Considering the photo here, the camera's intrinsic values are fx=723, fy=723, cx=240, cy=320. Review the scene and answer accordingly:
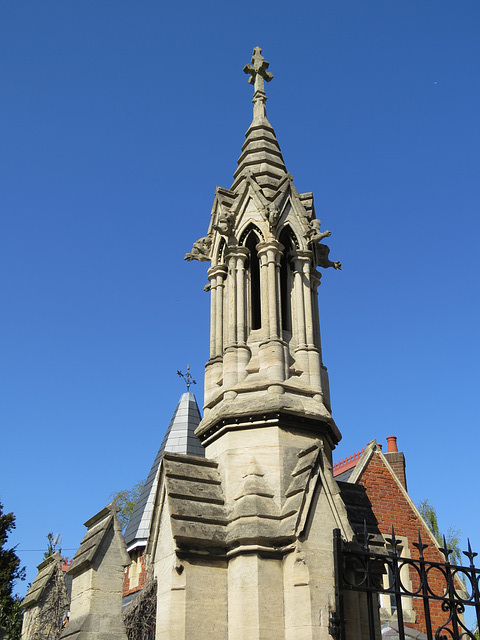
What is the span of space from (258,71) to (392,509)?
1140 centimetres

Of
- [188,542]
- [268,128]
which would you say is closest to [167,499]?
[188,542]

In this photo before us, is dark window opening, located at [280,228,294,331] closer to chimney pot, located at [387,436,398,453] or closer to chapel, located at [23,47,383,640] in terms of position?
chapel, located at [23,47,383,640]

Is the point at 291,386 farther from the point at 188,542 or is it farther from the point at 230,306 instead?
the point at 188,542

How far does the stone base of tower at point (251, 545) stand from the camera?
6.51 meters

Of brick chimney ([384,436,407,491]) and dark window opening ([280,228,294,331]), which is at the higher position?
brick chimney ([384,436,407,491])

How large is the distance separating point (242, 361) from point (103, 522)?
234 cm

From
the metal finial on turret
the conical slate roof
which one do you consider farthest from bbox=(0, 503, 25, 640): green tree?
the metal finial on turret

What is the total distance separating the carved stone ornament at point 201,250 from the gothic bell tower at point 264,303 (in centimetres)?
1

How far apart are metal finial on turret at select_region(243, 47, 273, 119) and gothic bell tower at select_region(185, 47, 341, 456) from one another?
3.08 feet

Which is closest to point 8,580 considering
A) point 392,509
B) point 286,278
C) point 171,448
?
point 171,448

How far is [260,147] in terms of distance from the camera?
10016 millimetres

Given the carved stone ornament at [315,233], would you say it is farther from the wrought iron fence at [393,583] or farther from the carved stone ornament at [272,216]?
the wrought iron fence at [393,583]

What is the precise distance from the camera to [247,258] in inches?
356

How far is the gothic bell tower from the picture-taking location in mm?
8016
